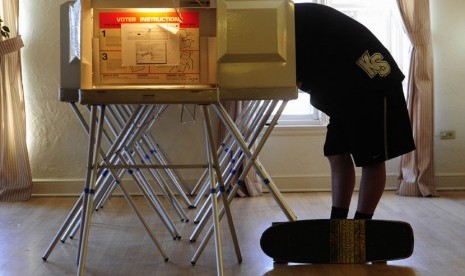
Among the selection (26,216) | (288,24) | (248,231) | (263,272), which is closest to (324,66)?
(288,24)

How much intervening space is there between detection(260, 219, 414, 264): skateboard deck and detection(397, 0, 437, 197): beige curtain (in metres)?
2.09

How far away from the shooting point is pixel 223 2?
106 inches

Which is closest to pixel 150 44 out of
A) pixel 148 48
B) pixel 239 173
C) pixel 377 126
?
pixel 148 48

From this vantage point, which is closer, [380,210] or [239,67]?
[239,67]

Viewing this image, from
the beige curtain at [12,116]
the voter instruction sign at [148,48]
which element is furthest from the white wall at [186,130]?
the voter instruction sign at [148,48]

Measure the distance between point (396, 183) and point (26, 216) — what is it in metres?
2.63

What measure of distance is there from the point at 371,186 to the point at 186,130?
7.58ft

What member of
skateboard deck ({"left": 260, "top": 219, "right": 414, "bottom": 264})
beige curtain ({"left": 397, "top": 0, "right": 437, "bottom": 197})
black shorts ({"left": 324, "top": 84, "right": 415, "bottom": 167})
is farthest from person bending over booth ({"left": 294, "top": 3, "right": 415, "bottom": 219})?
beige curtain ({"left": 397, "top": 0, "right": 437, "bottom": 197})

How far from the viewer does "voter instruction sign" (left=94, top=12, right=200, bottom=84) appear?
2.69 metres

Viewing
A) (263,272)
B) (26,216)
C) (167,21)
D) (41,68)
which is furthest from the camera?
(41,68)

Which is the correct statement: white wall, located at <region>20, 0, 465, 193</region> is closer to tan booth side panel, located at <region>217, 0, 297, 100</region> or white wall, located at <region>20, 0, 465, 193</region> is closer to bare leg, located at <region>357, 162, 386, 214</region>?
bare leg, located at <region>357, 162, 386, 214</region>

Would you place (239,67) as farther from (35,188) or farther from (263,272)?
(35,188)

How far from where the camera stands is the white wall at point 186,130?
504cm

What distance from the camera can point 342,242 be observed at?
295cm
